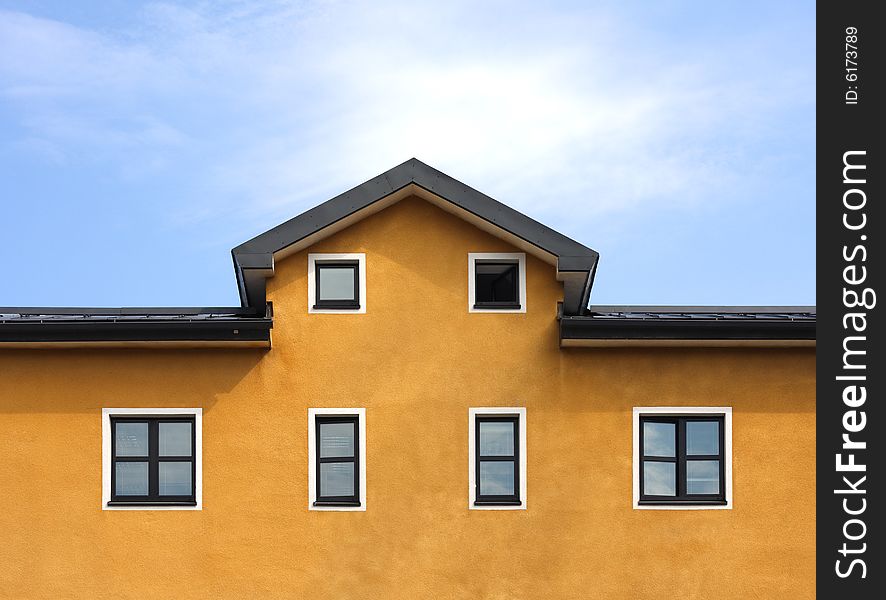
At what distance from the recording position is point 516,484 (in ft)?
55.3

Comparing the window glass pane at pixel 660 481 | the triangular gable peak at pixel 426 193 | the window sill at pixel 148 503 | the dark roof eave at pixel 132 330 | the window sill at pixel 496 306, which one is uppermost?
the triangular gable peak at pixel 426 193

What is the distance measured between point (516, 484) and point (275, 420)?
12.7ft

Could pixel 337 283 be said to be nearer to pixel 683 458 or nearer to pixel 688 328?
pixel 688 328

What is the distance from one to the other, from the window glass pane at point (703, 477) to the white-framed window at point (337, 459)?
5.10 meters

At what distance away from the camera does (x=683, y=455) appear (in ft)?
55.9

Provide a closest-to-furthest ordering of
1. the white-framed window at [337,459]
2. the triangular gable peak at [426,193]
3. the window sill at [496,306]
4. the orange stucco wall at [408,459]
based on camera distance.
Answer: the triangular gable peak at [426,193] → the orange stucco wall at [408,459] → the white-framed window at [337,459] → the window sill at [496,306]

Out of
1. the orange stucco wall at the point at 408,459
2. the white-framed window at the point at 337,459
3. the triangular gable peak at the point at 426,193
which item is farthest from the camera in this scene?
the white-framed window at the point at 337,459

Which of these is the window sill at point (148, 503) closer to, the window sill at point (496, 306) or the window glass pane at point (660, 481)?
the window sill at point (496, 306)

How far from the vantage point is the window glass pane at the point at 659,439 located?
17078 millimetres

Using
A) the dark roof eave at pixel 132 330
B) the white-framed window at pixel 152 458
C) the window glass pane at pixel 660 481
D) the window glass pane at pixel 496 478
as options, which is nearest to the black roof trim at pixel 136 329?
the dark roof eave at pixel 132 330

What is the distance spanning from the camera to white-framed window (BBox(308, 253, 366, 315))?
1698cm

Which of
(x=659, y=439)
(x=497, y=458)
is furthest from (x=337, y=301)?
(x=659, y=439)

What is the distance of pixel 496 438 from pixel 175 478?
5.02m
